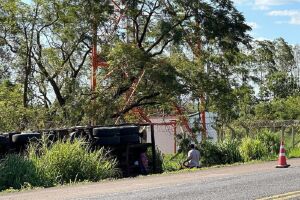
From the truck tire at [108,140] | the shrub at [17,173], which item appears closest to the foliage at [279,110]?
the truck tire at [108,140]

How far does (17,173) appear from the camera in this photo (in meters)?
14.5

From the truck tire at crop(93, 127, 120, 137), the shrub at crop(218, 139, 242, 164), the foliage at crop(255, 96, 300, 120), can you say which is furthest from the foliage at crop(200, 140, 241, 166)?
the foliage at crop(255, 96, 300, 120)

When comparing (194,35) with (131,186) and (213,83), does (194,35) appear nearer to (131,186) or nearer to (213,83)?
(213,83)

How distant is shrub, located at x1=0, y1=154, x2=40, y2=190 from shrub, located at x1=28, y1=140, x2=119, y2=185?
0.77 ft

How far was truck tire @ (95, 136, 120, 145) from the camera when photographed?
18.0 meters

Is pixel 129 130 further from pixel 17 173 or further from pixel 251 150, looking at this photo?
pixel 251 150

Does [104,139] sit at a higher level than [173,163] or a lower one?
higher

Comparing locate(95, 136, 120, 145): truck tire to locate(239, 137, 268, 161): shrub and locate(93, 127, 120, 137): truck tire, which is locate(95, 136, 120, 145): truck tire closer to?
locate(93, 127, 120, 137): truck tire

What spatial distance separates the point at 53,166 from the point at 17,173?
1150 mm

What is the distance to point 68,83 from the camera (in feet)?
99.2

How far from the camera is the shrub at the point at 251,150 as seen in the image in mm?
23547

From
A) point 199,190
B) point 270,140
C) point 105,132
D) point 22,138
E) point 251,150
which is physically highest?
point 105,132

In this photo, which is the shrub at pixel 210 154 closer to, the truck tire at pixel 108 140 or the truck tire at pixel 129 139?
the truck tire at pixel 129 139

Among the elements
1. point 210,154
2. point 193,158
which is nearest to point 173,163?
point 210,154
